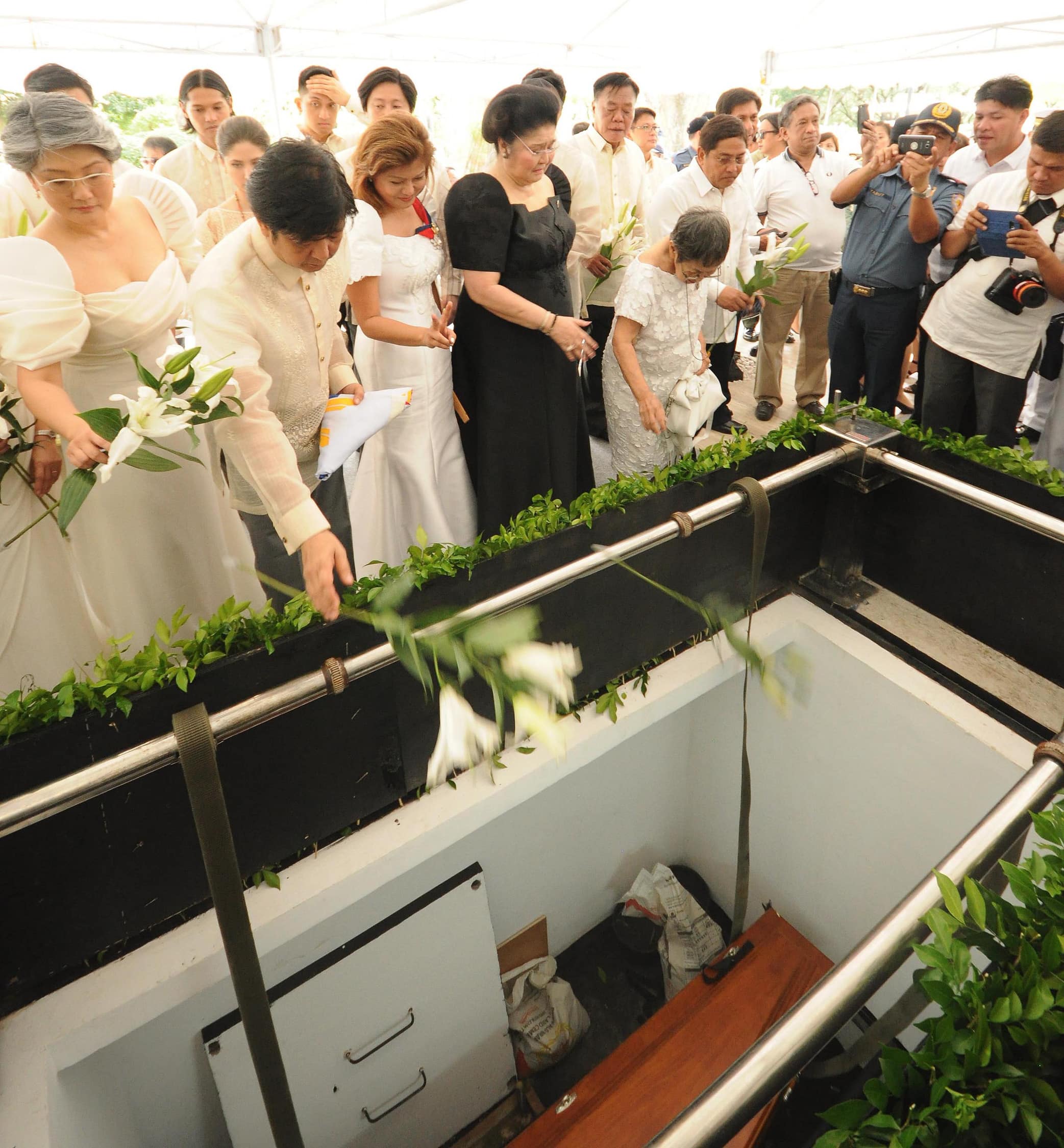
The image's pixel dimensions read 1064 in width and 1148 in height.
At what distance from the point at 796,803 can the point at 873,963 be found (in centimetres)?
212

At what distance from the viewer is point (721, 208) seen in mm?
3293

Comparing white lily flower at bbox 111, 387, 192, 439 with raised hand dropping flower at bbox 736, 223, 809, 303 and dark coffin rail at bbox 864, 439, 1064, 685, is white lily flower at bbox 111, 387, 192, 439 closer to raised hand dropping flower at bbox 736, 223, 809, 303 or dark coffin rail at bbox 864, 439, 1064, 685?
dark coffin rail at bbox 864, 439, 1064, 685

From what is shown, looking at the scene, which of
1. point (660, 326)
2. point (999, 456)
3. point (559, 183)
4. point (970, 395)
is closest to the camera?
point (999, 456)

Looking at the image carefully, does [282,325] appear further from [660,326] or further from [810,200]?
[810,200]

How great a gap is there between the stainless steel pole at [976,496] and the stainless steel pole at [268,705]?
0.31m

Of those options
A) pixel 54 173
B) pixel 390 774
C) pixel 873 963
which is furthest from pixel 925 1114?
pixel 54 173

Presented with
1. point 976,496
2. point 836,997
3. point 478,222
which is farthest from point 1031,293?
point 836,997

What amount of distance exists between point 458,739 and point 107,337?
4.26ft

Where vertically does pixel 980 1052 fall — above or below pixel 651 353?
below

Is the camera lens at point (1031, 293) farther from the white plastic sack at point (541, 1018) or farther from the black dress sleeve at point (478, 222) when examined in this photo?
the white plastic sack at point (541, 1018)

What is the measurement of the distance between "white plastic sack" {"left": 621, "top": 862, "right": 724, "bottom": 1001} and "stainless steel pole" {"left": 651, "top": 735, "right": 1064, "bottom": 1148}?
2337mm

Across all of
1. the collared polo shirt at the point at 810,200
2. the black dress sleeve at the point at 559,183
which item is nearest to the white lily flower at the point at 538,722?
the black dress sleeve at the point at 559,183

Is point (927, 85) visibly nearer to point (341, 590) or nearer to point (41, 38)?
point (41, 38)

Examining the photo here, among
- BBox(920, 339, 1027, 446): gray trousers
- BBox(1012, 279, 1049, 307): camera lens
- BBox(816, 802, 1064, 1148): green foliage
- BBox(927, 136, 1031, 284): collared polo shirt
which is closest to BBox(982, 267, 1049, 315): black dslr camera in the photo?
BBox(1012, 279, 1049, 307): camera lens
